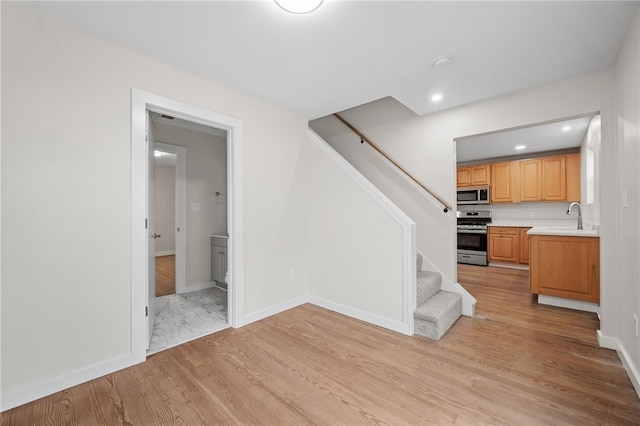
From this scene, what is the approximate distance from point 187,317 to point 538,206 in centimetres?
665

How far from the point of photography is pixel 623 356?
1970mm

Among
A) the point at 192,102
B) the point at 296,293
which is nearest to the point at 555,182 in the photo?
the point at 296,293

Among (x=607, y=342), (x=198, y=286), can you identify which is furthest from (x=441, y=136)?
(x=198, y=286)

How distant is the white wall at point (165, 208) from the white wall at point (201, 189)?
149 inches

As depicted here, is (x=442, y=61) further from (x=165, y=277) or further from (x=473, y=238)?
(x=165, y=277)

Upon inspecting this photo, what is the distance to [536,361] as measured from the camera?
2.02m

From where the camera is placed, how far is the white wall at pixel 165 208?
287 inches

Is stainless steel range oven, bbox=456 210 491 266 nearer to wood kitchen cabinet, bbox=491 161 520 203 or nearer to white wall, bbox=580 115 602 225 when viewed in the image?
wood kitchen cabinet, bbox=491 161 520 203

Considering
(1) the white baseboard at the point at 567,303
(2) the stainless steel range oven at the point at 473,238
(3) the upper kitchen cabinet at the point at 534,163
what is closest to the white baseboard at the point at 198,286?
(3) the upper kitchen cabinet at the point at 534,163

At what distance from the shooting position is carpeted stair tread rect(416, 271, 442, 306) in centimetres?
270

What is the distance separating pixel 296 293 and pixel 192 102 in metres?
2.34

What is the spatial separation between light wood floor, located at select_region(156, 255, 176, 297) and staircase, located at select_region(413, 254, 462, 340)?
11.1 feet

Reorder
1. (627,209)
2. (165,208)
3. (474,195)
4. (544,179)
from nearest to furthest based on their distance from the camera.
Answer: (627,209), (544,179), (474,195), (165,208)

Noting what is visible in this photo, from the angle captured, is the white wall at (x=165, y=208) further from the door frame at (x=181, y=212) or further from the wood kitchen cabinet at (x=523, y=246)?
the wood kitchen cabinet at (x=523, y=246)
